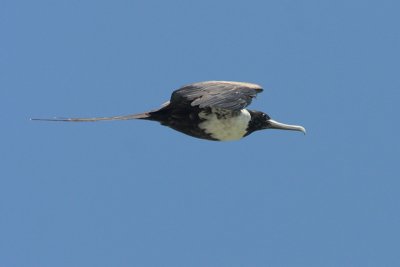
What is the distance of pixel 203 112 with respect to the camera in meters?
14.8

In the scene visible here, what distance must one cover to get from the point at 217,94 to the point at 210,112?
1.02m

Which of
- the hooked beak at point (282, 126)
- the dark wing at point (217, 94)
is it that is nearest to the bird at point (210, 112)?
the dark wing at point (217, 94)

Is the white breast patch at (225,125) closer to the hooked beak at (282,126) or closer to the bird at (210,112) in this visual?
the bird at (210,112)

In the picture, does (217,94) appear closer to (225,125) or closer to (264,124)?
(225,125)

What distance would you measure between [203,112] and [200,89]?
72cm

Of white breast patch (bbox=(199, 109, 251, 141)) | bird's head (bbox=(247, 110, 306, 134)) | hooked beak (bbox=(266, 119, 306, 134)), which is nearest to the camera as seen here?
white breast patch (bbox=(199, 109, 251, 141))

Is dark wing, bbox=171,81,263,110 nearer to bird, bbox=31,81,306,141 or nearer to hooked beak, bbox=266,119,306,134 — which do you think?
bird, bbox=31,81,306,141

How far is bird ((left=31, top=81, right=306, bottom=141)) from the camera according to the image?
13883mm

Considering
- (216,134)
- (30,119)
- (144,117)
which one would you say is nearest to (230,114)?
(216,134)

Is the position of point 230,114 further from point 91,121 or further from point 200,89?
point 91,121

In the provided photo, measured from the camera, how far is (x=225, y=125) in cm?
1512

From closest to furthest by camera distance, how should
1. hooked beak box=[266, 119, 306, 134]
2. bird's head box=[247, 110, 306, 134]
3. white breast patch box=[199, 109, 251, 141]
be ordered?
white breast patch box=[199, 109, 251, 141] < bird's head box=[247, 110, 306, 134] < hooked beak box=[266, 119, 306, 134]

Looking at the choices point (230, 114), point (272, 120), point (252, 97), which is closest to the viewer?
point (252, 97)

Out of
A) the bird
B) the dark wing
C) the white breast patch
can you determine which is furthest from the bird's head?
the dark wing
